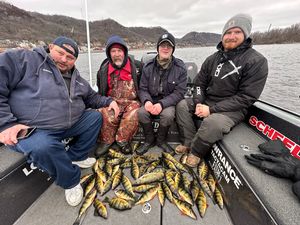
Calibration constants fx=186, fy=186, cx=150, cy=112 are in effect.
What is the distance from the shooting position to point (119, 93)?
10.2 feet

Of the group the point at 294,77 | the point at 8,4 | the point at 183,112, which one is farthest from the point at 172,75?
the point at 8,4

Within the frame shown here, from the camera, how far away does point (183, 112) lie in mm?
2904

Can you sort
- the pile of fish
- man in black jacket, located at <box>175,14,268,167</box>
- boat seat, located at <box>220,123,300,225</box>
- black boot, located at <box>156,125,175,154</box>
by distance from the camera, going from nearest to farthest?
boat seat, located at <box>220,123,300,225</box>
the pile of fish
man in black jacket, located at <box>175,14,268,167</box>
black boot, located at <box>156,125,175,154</box>

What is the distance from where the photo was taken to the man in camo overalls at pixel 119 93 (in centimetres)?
292

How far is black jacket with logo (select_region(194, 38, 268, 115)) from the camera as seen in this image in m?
2.31

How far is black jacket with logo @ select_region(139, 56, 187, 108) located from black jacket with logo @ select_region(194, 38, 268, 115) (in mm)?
354

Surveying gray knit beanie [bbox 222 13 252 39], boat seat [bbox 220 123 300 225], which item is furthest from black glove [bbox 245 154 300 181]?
gray knit beanie [bbox 222 13 252 39]

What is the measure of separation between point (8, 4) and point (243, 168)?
3813 inches

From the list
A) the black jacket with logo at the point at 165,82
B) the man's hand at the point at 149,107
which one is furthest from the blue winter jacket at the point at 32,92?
the black jacket with logo at the point at 165,82

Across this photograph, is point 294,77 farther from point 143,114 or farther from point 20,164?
point 20,164

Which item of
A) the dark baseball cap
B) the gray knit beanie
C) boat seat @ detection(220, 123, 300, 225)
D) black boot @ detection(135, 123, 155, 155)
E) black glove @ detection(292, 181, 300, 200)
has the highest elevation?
the gray knit beanie

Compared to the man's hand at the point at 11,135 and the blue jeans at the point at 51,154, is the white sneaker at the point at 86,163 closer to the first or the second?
the blue jeans at the point at 51,154

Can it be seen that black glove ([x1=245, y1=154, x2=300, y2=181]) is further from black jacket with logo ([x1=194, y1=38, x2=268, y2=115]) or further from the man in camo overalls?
the man in camo overalls

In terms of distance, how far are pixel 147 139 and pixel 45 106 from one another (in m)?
1.61
